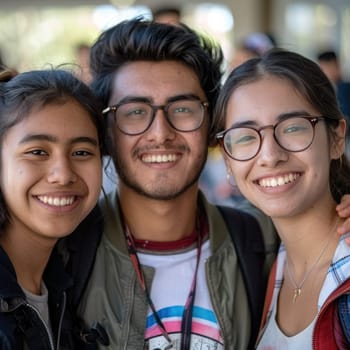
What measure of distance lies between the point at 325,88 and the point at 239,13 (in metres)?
Answer: 7.25

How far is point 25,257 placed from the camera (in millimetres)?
1709

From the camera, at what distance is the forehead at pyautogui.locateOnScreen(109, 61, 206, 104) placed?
2129mm

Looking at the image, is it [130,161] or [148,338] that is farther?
[130,161]

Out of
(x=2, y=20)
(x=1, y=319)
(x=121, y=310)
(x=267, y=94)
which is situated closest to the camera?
A: (x=1, y=319)

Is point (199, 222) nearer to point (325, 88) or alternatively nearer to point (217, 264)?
point (217, 264)

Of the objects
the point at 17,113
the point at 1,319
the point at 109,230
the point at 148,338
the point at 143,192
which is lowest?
the point at 148,338

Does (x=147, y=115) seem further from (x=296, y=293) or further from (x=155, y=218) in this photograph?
(x=296, y=293)

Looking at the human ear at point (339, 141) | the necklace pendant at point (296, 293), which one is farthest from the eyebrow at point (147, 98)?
the necklace pendant at point (296, 293)

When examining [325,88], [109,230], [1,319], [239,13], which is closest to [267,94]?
[325,88]

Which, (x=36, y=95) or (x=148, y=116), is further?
(x=148, y=116)

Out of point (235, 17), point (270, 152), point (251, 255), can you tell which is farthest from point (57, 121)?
point (235, 17)

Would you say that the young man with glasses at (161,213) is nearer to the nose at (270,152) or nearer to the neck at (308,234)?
the neck at (308,234)

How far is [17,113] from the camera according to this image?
65.6 inches

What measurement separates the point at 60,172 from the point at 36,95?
0.81 ft
